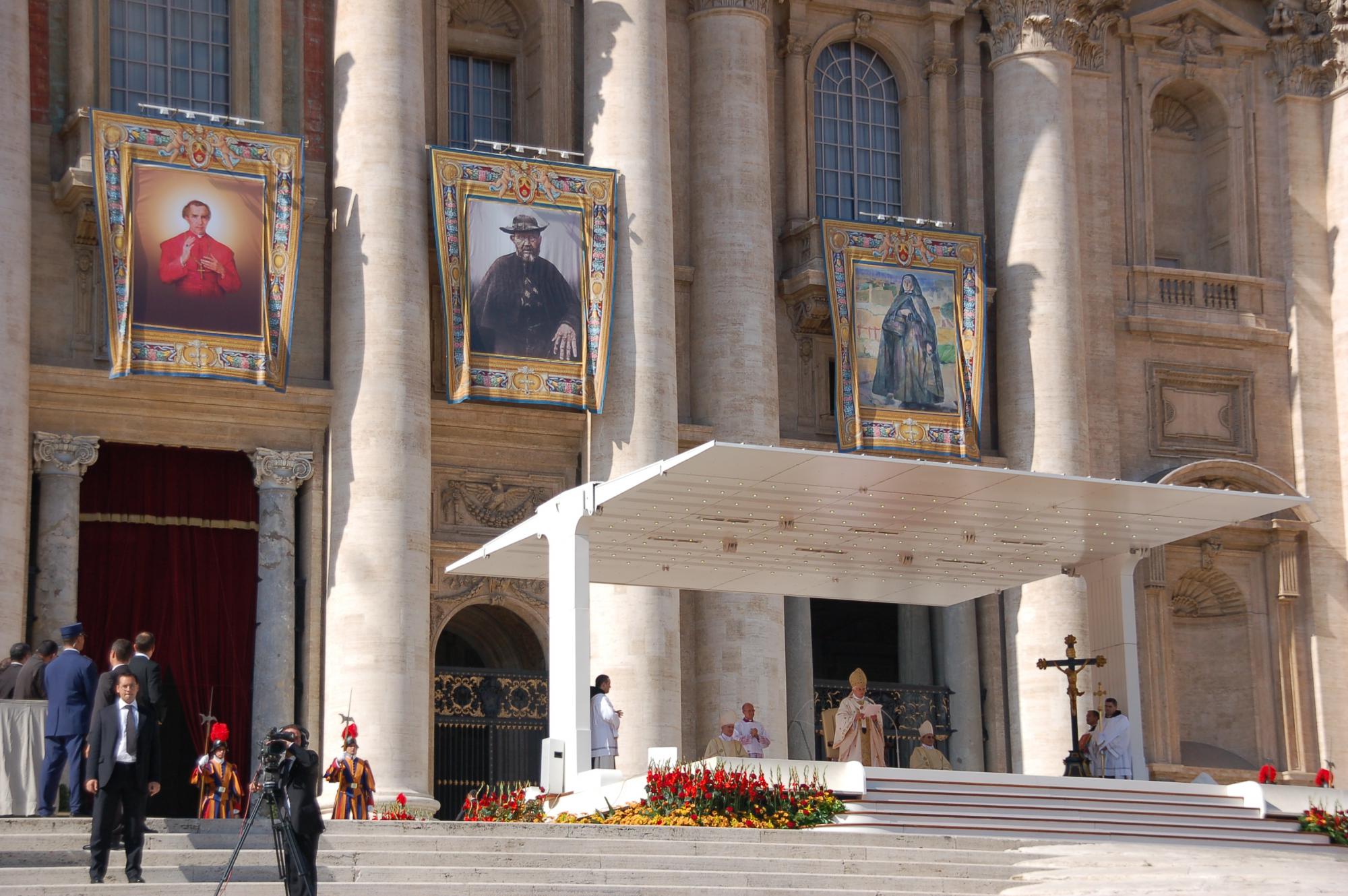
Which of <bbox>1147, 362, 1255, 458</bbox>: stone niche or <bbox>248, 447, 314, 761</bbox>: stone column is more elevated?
<bbox>1147, 362, 1255, 458</bbox>: stone niche

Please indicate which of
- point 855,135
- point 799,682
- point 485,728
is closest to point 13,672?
point 485,728

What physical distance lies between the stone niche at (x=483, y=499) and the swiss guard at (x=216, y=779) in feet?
16.7

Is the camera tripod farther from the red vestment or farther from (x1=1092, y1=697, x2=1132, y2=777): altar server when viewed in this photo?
(x1=1092, y1=697, x2=1132, y2=777): altar server

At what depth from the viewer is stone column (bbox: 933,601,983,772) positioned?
3388 centimetres

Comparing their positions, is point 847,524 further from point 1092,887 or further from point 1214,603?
point 1214,603

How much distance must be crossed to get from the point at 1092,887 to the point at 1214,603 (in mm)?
17321

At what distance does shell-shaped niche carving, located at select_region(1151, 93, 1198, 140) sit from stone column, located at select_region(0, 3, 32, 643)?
60.3ft

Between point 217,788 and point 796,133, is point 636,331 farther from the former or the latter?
point 217,788

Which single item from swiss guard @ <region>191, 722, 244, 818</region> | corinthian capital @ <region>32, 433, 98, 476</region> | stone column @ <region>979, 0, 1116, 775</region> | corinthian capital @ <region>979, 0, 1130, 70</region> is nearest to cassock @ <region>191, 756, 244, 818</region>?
swiss guard @ <region>191, 722, 244, 818</region>

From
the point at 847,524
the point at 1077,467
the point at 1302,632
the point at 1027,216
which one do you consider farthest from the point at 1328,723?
the point at 847,524

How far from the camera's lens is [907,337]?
111 feet

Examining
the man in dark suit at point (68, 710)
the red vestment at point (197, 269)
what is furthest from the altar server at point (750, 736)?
the man in dark suit at point (68, 710)

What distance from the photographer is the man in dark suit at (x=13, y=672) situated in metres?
19.8

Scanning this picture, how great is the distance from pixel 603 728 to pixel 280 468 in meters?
6.67
